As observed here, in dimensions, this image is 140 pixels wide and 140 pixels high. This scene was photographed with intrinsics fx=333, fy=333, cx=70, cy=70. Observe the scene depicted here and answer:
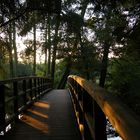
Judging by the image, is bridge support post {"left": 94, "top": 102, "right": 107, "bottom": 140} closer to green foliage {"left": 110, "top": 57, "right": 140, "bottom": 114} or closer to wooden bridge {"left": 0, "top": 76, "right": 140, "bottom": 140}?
wooden bridge {"left": 0, "top": 76, "right": 140, "bottom": 140}

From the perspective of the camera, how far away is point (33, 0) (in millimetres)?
13414

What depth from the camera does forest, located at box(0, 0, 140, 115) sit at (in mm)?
12125

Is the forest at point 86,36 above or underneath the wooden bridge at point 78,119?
above

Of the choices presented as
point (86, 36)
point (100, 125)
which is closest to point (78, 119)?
point (100, 125)

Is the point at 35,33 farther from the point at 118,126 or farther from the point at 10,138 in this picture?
the point at 118,126

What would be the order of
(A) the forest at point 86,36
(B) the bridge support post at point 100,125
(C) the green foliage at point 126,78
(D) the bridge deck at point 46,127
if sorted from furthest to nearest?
(C) the green foliage at point 126,78 → (A) the forest at point 86,36 → (D) the bridge deck at point 46,127 → (B) the bridge support post at point 100,125

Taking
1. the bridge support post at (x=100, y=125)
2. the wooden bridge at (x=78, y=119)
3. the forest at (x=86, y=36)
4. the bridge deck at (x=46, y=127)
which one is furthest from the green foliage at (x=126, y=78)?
the bridge support post at (x=100, y=125)

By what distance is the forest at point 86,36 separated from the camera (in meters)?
12.1

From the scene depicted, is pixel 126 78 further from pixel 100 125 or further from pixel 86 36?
pixel 100 125

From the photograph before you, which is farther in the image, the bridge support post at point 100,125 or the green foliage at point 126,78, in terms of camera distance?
the green foliage at point 126,78

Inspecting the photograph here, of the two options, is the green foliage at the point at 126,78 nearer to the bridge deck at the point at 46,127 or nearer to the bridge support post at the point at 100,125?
the bridge deck at the point at 46,127

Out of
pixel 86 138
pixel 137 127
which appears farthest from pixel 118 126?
pixel 86 138

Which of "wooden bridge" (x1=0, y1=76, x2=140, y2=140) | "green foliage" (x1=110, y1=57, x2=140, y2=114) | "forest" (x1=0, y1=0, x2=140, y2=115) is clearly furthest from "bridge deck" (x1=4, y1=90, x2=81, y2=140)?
"green foliage" (x1=110, y1=57, x2=140, y2=114)

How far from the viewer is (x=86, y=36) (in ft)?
103
